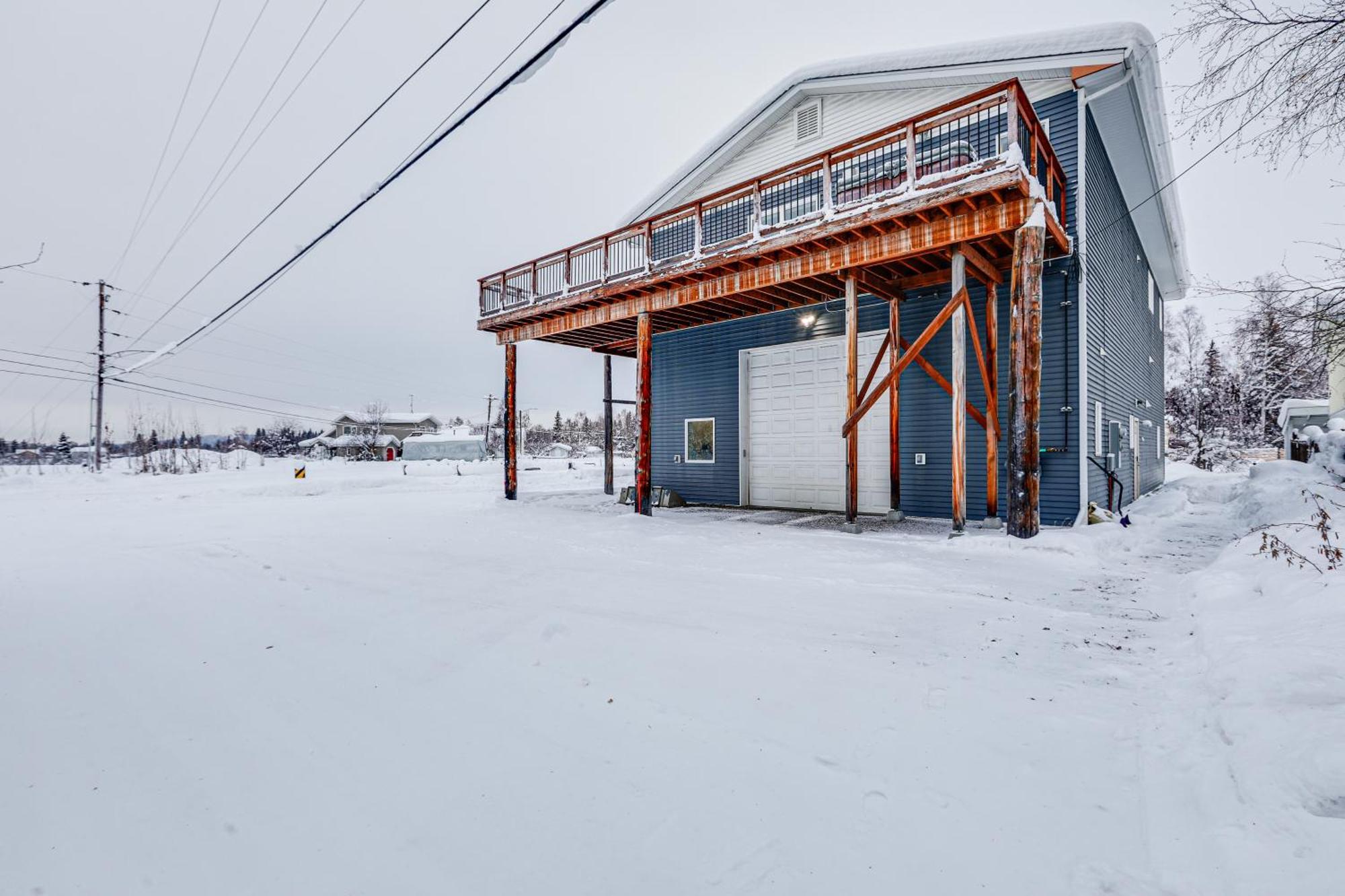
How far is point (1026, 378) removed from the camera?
657cm

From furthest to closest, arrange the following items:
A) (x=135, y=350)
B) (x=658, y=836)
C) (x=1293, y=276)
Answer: (x=135, y=350) → (x=1293, y=276) → (x=658, y=836)

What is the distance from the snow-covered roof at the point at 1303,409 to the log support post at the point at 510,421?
74.4 feet

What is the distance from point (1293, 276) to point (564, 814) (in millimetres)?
6956

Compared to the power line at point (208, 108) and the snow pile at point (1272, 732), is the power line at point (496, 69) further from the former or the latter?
the snow pile at point (1272, 732)

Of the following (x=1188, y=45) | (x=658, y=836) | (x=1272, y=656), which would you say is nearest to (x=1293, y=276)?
(x=1188, y=45)

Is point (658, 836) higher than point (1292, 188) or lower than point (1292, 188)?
lower

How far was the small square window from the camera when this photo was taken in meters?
12.6

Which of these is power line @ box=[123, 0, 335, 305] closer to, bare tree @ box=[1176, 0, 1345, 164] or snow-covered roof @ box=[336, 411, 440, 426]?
bare tree @ box=[1176, 0, 1345, 164]

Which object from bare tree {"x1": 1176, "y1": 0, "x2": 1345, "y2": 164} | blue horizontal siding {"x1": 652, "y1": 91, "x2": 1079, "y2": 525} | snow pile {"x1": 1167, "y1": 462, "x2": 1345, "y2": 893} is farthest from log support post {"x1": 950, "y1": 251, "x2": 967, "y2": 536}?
snow pile {"x1": 1167, "y1": 462, "x2": 1345, "y2": 893}

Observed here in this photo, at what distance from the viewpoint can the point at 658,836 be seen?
1.73 meters

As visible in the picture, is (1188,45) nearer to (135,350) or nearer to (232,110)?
(232,110)

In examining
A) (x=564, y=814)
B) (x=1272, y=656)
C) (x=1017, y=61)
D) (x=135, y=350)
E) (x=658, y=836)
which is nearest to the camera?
(x=658, y=836)

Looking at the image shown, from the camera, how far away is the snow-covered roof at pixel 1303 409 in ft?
54.7

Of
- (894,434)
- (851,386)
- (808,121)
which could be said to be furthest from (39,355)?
(894,434)
